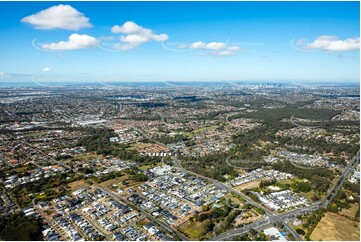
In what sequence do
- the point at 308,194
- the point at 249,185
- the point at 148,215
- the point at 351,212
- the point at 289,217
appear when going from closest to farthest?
the point at 289,217 → the point at 148,215 → the point at 351,212 → the point at 308,194 → the point at 249,185

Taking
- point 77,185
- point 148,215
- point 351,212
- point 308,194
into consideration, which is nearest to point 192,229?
point 148,215

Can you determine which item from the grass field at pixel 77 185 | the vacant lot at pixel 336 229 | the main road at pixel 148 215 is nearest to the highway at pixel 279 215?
the vacant lot at pixel 336 229

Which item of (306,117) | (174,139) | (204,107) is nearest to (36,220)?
(174,139)

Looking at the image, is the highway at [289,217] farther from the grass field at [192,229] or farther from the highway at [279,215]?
the grass field at [192,229]

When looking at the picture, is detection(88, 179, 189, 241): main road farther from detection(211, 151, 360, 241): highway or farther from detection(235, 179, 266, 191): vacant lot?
detection(235, 179, 266, 191): vacant lot

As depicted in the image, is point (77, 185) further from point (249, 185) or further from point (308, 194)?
point (308, 194)

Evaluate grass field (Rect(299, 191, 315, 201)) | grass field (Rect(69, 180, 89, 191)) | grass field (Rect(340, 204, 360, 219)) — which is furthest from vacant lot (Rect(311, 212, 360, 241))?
grass field (Rect(69, 180, 89, 191))
